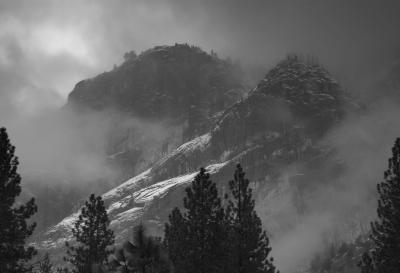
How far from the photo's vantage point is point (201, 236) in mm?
51281

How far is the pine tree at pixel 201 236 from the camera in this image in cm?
4981

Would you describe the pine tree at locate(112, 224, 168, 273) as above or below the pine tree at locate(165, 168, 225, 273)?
below

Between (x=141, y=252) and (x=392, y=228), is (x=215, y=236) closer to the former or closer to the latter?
(x=392, y=228)

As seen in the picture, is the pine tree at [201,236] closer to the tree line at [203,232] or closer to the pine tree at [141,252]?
the tree line at [203,232]

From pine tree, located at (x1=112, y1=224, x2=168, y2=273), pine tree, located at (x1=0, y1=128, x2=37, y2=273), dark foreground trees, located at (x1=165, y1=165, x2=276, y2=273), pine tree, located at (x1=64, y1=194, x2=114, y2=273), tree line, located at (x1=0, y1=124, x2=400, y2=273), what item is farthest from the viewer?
pine tree, located at (x1=64, y1=194, x2=114, y2=273)

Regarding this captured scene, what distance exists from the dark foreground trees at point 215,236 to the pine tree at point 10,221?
43.5 ft

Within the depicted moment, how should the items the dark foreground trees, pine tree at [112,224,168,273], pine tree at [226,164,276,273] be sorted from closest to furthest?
pine tree at [112,224,168,273]
the dark foreground trees
pine tree at [226,164,276,273]

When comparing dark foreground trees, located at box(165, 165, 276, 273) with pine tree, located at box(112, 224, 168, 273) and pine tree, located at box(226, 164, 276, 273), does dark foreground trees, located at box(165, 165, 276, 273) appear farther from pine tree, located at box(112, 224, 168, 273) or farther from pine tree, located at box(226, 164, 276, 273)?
pine tree, located at box(112, 224, 168, 273)

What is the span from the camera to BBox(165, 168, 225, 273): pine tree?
49812mm

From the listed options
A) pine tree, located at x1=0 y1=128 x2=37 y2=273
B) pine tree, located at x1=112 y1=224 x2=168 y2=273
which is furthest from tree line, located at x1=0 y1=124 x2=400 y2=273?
pine tree, located at x1=112 y1=224 x2=168 y2=273

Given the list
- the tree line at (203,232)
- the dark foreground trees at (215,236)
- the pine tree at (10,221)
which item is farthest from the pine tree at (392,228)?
the pine tree at (10,221)

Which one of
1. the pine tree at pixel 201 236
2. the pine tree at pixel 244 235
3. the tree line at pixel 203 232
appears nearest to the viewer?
the tree line at pixel 203 232

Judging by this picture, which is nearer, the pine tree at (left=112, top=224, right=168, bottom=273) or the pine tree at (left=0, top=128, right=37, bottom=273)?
the pine tree at (left=112, top=224, right=168, bottom=273)

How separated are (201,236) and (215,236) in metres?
1.24
